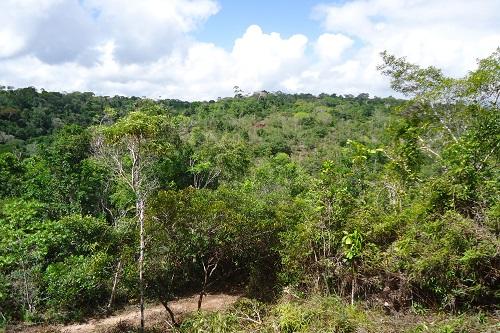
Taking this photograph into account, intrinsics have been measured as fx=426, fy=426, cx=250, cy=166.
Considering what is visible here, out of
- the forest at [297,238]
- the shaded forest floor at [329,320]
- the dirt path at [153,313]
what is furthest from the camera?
the dirt path at [153,313]

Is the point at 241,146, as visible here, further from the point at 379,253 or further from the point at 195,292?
the point at 379,253

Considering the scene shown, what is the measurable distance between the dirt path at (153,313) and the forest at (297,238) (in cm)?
39

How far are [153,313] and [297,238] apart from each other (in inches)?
171

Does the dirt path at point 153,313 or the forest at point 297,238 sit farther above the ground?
the forest at point 297,238

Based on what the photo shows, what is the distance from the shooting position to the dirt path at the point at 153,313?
1036cm

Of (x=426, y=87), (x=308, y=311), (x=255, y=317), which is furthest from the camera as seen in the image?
(x=426, y=87)

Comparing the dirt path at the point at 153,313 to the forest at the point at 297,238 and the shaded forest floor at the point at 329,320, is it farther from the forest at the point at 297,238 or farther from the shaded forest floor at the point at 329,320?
the shaded forest floor at the point at 329,320

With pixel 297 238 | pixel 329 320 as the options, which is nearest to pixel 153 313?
pixel 297 238

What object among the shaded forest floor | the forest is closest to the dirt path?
the forest

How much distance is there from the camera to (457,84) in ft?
37.9

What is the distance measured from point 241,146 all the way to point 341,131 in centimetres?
2498

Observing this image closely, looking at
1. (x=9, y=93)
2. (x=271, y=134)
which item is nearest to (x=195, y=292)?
(x=271, y=134)

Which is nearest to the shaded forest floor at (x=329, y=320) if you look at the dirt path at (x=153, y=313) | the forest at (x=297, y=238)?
the forest at (x=297, y=238)

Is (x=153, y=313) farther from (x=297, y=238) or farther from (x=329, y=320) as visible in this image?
(x=329, y=320)
